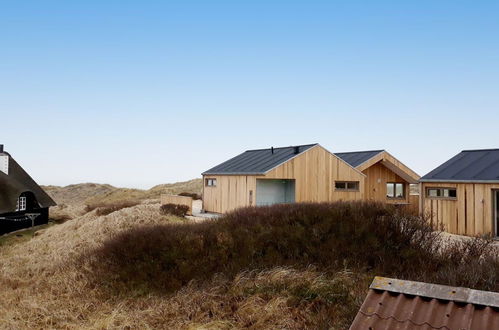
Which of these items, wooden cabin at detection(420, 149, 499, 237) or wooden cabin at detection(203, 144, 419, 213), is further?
wooden cabin at detection(203, 144, 419, 213)

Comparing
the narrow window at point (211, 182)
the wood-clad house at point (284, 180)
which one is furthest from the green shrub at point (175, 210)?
the narrow window at point (211, 182)

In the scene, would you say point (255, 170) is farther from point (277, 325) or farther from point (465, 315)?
point (465, 315)

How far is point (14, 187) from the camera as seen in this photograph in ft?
83.3

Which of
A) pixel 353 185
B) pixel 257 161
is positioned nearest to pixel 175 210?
pixel 257 161

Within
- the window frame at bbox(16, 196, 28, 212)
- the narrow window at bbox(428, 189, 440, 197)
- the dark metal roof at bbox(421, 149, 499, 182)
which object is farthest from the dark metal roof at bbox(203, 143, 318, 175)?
the window frame at bbox(16, 196, 28, 212)

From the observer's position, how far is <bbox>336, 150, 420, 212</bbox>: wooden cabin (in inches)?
1153

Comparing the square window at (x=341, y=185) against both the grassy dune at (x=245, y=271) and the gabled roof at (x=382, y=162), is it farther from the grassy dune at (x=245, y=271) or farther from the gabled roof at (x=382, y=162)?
the grassy dune at (x=245, y=271)

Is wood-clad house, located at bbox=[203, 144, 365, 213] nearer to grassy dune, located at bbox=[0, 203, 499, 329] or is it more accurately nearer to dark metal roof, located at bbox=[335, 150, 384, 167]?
dark metal roof, located at bbox=[335, 150, 384, 167]

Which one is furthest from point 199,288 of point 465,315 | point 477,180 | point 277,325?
point 477,180

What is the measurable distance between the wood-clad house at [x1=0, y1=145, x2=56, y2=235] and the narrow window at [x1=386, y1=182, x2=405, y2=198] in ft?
73.0

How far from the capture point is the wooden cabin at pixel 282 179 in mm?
23828

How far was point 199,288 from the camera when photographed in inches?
362

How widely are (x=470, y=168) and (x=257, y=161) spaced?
36.4 feet

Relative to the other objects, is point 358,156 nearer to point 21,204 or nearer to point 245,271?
point 21,204
